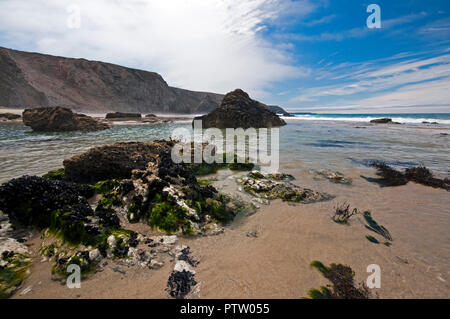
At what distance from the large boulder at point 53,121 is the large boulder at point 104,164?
2254 centimetres

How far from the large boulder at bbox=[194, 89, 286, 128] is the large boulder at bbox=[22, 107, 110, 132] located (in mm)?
17633

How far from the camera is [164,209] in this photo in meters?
3.84

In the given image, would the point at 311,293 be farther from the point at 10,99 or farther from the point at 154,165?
the point at 10,99

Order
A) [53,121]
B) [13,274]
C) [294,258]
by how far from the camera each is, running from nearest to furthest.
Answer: [13,274]
[294,258]
[53,121]

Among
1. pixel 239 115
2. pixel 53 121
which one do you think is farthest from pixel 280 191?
pixel 53 121

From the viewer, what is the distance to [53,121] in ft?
72.6

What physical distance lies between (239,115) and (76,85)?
72837 millimetres

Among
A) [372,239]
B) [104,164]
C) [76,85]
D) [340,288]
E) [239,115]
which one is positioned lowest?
[340,288]

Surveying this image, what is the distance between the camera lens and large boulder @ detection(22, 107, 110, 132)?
22016 millimetres

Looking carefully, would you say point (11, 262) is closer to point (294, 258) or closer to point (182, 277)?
point (182, 277)

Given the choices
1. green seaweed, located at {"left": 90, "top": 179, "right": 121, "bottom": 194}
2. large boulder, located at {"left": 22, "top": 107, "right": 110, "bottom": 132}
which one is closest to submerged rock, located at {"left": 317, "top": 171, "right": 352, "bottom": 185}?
green seaweed, located at {"left": 90, "top": 179, "right": 121, "bottom": 194}

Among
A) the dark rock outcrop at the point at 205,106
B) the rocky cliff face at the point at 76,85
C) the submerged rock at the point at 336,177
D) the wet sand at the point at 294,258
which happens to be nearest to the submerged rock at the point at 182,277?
the wet sand at the point at 294,258

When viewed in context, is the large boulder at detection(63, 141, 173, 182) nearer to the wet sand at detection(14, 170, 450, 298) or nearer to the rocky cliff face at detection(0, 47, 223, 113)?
the wet sand at detection(14, 170, 450, 298)

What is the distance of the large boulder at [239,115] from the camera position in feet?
100
